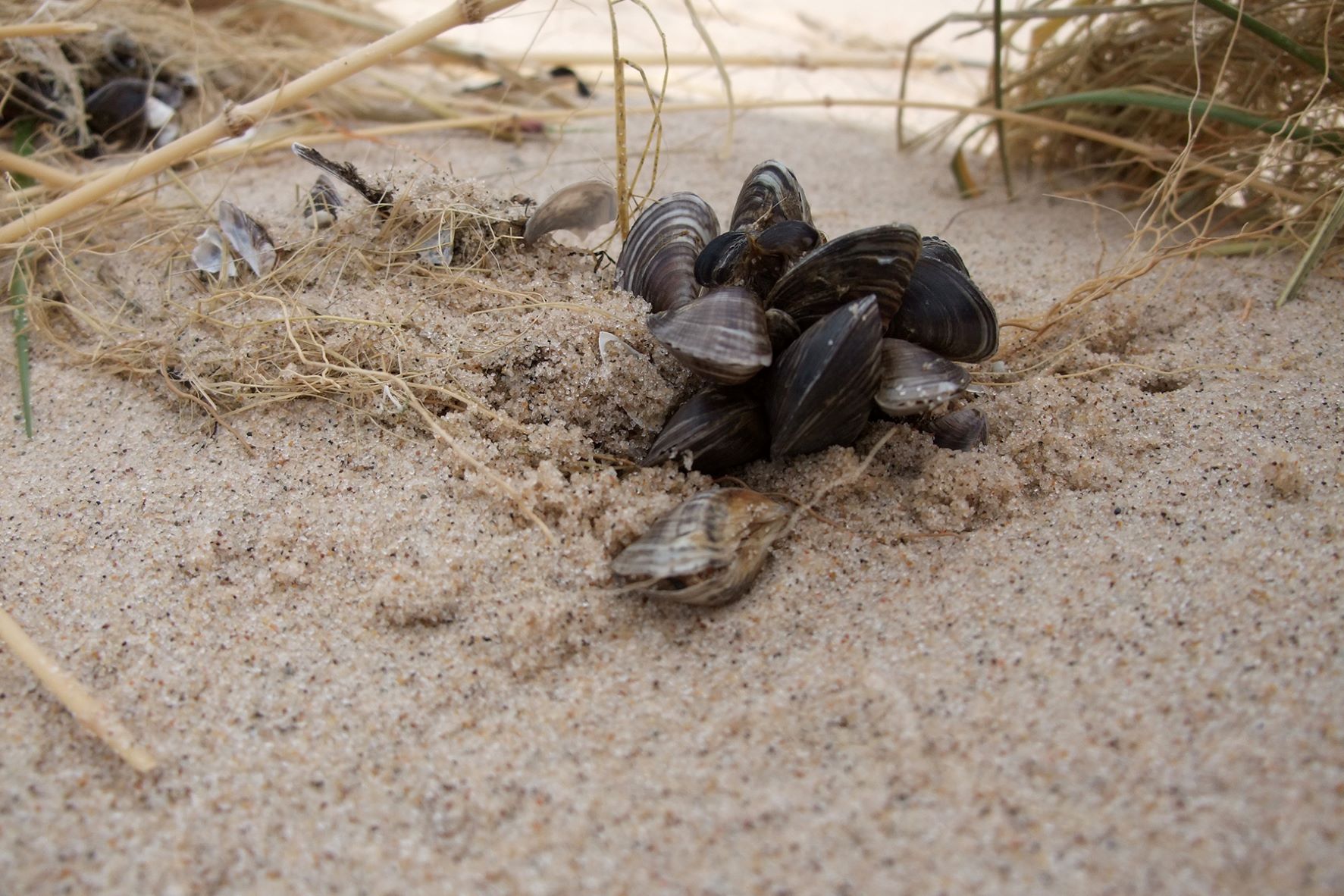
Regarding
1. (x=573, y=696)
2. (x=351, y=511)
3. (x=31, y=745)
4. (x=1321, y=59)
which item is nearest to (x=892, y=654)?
(x=573, y=696)

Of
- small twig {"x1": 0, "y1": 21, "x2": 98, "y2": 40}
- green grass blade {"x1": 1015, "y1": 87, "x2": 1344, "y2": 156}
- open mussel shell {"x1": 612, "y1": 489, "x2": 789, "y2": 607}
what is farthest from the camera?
green grass blade {"x1": 1015, "y1": 87, "x2": 1344, "y2": 156}

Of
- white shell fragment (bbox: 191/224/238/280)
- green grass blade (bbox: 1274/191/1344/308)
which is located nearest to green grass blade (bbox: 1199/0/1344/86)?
green grass blade (bbox: 1274/191/1344/308)

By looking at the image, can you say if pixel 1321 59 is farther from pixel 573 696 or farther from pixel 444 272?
pixel 573 696

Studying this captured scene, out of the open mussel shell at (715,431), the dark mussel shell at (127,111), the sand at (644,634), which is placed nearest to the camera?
the sand at (644,634)

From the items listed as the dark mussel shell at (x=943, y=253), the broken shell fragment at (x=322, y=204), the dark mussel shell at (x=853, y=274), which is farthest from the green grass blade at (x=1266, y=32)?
the broken shell fragment at (x=322, y=204)

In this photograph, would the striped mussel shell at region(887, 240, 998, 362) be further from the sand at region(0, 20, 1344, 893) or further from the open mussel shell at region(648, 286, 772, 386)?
the open mussel shell at region(648, 286, 772, 386)

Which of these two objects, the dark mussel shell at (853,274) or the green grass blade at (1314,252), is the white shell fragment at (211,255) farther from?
the green grass blade at (1314,252)

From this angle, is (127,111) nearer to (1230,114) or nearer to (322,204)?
(322,204)

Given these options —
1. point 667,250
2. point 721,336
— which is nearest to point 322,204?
point 667,250
